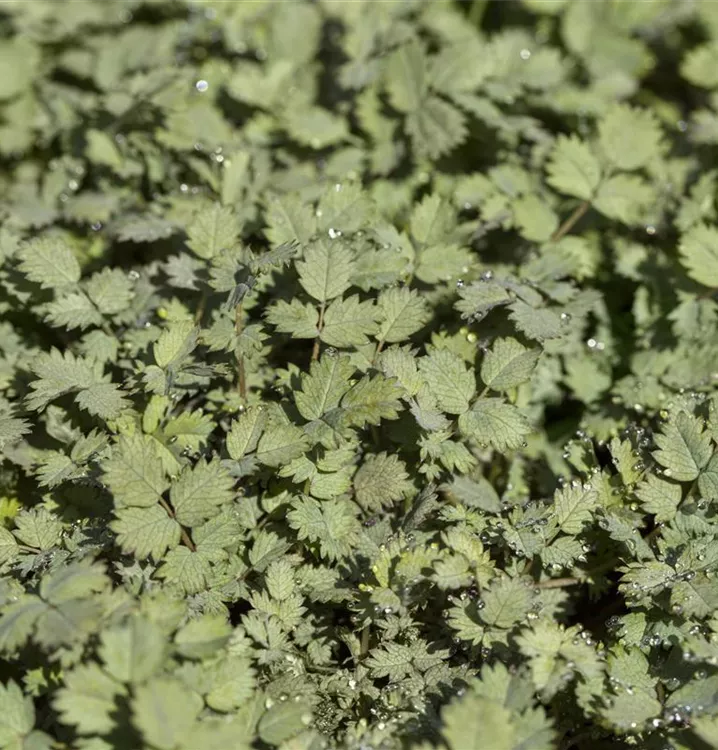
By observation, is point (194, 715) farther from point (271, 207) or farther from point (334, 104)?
point (334, 104)

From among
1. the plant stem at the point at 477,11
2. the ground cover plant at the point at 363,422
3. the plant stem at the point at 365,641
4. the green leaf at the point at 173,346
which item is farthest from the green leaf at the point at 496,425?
the plant stem at the point at 477,11

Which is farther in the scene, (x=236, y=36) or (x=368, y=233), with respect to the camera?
(x=236, y=36)

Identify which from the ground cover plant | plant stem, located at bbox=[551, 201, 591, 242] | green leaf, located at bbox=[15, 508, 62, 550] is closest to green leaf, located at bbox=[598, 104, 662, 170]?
the ground cover plant

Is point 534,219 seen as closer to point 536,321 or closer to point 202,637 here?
point 536,321

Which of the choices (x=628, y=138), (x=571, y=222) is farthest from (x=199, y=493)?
(x=628, y=138)

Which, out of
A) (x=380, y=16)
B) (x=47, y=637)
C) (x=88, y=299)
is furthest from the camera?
(x=380, y=16)

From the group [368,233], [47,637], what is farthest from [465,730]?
[368,233]

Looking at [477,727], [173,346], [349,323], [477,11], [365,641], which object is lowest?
[365,641]
